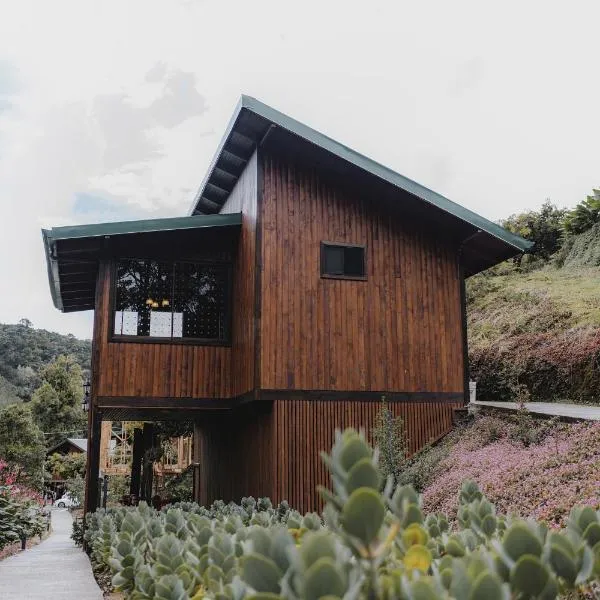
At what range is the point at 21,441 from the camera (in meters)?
35.7

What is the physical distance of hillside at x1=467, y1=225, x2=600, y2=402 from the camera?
14.9 meters

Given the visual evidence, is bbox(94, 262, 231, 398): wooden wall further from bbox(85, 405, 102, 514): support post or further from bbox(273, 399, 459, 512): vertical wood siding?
bbox(273, 399, 459, 512): vertical wood siding

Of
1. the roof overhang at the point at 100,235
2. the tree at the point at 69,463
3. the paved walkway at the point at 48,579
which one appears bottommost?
the tree at the point at 69,463

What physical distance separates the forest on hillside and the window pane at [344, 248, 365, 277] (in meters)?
3.19

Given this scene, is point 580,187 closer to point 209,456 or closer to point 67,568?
point 209,456

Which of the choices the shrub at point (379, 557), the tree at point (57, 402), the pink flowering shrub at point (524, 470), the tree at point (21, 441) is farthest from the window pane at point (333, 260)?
the tree at point (57, 402)

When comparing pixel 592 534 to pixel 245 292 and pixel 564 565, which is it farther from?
pixel 245 292

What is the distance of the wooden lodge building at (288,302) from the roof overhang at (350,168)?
4 cm

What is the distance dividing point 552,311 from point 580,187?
22178mm

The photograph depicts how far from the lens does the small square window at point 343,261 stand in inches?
472

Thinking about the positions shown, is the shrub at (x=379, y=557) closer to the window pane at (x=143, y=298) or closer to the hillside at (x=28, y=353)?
the window pane at (x=143, y=298)

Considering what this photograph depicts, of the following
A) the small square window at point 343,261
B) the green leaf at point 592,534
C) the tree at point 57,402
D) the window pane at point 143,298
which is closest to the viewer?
the green leaf at point 592,534

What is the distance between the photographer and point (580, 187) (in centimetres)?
3747

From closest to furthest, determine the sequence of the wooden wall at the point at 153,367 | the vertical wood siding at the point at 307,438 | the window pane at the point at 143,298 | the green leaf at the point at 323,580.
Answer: the green leaf at the point at 323,580 → the vertical wood siding at the point at 307,438 → the wooden wall at the point at 153,367 → the window pane at the point at 143,298
